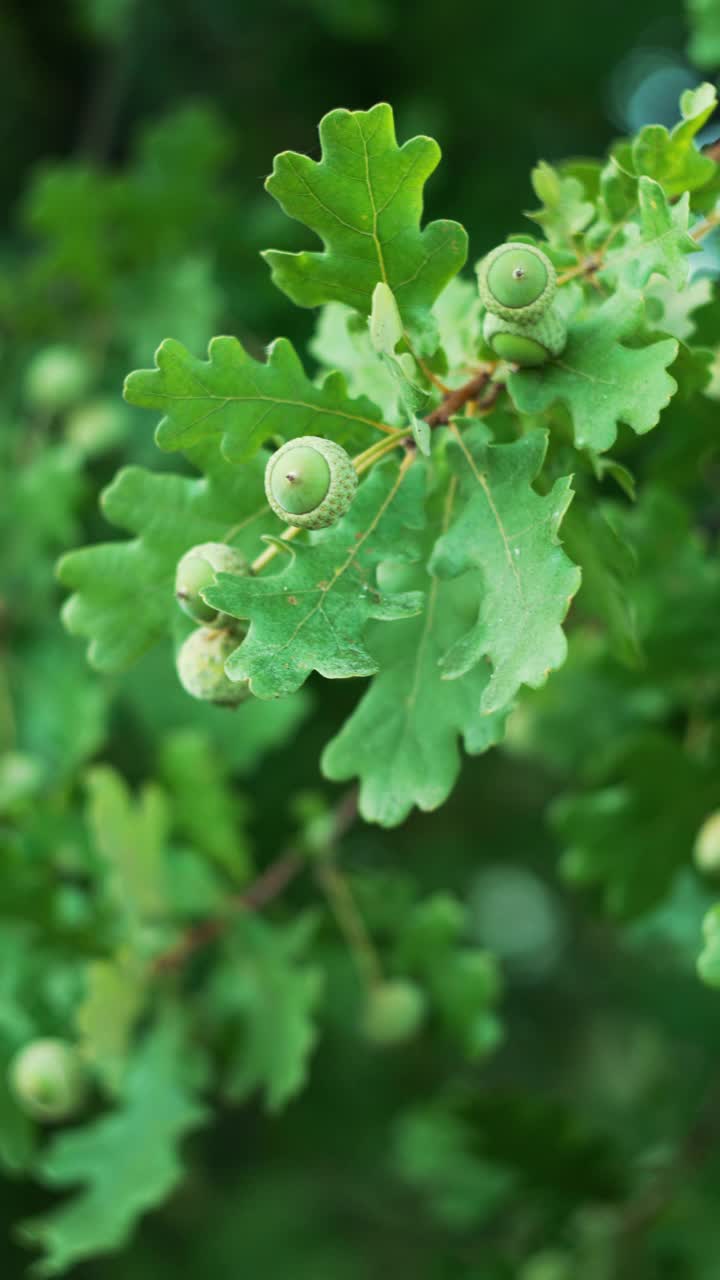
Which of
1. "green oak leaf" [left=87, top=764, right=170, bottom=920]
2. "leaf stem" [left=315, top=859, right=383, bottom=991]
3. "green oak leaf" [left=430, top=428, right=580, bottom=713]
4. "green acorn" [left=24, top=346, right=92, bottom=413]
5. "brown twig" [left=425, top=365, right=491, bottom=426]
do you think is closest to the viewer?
"green oak leaf" [left=430, top=428, right=580, bottom=713]

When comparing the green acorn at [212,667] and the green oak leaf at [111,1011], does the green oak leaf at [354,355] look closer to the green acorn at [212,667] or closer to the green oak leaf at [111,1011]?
the green acorn at [212,667]

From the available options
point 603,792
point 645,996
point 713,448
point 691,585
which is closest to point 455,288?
point 713,448

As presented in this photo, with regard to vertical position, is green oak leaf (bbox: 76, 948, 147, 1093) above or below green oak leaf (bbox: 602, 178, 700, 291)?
above

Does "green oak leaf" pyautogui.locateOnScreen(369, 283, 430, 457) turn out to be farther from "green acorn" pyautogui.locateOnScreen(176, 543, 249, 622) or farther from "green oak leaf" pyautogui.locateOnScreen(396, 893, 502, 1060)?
"green oak leaf" pyautogui.locateOnScreen(396, 893, 502, 1060)

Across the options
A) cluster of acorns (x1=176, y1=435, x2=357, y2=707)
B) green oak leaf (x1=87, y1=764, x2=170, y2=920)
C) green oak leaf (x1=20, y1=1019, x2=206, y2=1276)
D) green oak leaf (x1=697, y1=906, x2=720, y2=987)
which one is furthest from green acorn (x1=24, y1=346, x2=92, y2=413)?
green oak leaf (x1=697, y1=906, x2=720, y2=987)

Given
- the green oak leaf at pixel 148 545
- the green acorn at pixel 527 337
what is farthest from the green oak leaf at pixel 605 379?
the green oak leaf at pixel 148 545

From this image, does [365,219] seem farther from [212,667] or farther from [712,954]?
[712,954]

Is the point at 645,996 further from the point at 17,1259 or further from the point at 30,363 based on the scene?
the point at 30,363

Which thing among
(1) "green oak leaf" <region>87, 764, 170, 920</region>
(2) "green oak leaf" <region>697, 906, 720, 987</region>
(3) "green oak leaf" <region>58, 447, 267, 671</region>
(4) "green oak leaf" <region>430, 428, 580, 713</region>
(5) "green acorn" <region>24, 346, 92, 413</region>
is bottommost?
(2) "green oak leaf" <region>697, 906, 720, 987</region>
